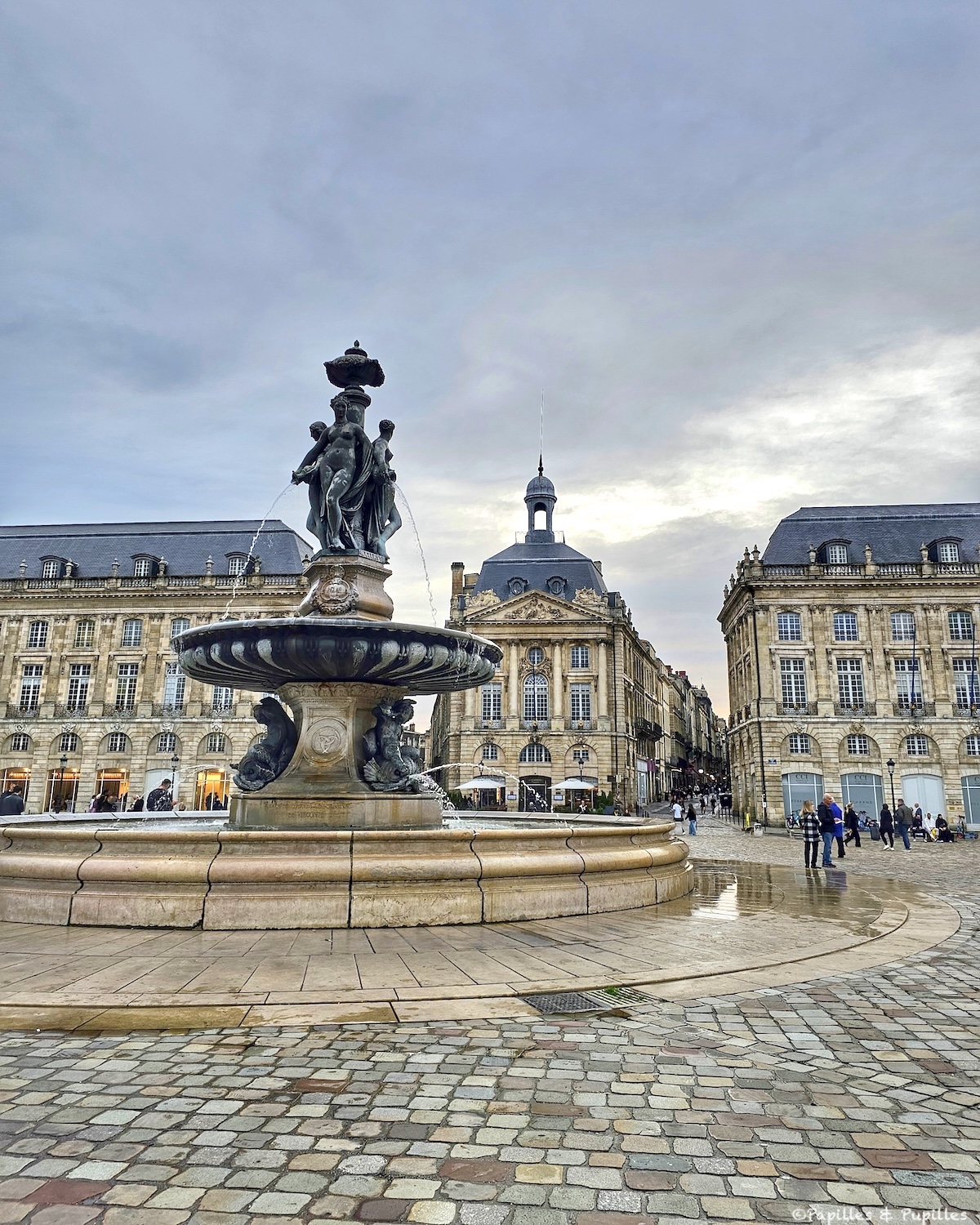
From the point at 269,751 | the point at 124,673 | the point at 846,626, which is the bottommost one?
the point at 269,751

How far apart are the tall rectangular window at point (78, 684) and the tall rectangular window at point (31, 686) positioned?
206 centimetres

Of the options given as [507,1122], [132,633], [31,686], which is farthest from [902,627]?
[31,686]

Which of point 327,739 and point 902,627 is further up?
point 902,627

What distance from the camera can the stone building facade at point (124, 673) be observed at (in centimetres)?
5084

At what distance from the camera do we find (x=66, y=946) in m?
6.28

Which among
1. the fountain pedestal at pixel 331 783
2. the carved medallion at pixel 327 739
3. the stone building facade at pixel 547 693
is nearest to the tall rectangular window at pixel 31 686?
the stone building facade at pixel 547 693

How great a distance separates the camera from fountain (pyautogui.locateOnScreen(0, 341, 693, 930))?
710 cm

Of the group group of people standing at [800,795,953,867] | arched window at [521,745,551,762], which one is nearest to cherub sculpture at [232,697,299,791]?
group of people standing at [800,795,953,867]

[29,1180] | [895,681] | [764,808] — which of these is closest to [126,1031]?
[29,1180]

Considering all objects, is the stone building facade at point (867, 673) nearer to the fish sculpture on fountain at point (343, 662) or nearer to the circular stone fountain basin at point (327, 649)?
the fish sculpture on fountain at point (343, 662)

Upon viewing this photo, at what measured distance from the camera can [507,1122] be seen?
337 cm

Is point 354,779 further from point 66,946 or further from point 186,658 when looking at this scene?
point 66,946

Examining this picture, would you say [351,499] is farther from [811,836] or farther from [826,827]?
[826,827]

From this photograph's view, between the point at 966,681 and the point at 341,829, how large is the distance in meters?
45.0
